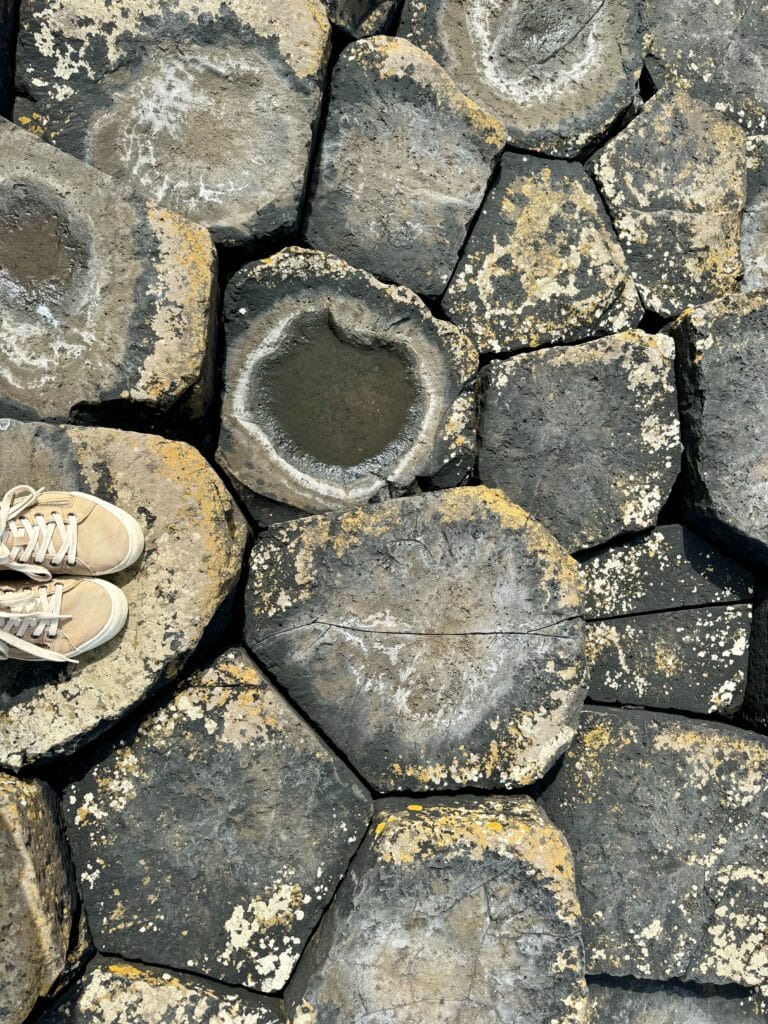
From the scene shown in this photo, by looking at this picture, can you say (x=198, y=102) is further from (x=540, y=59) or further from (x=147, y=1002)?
(x=147, y=1002)

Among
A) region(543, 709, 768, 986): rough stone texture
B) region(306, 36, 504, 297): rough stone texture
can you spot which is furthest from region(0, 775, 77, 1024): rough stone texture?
region(306, 36, 504, 297): rough stone texture

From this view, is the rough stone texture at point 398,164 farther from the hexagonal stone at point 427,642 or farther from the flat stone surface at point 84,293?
the hexagonal stone at point 427,642

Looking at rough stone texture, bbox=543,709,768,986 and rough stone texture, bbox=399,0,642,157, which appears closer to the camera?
rough stone texture, bbox=543,709,768,986

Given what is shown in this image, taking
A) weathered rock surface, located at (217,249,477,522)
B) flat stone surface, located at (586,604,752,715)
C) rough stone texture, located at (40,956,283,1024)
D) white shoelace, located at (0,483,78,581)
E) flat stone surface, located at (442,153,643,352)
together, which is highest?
flat stone surface, located at (442,153,643,352)

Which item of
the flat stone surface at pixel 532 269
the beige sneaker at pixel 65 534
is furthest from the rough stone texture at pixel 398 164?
the beige sneaker at pixel 65 534

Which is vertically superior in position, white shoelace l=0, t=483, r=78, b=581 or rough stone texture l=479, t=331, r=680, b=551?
rough stone texture l=479, t=331, r=680, b=551

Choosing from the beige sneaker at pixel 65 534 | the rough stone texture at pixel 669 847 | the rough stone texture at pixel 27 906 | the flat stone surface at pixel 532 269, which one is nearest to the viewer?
the rough stone texture at pixel 27 906

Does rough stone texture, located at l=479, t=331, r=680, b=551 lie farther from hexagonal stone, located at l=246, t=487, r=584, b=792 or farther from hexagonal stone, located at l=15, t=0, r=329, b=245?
hexagonal stone, located at l=15, t=0, r=329, b=245

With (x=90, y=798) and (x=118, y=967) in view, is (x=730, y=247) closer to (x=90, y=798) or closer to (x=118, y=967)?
(x=90, y=798)
